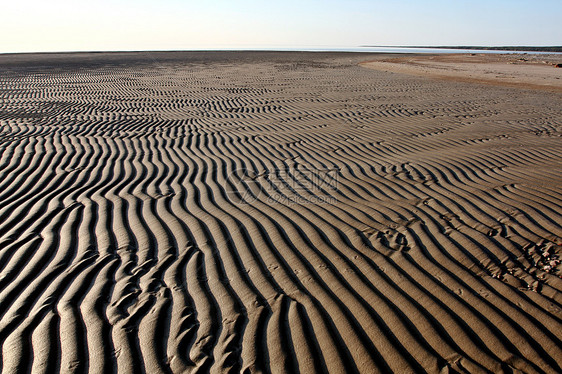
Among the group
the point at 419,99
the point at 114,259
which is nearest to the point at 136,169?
the point at 114,259

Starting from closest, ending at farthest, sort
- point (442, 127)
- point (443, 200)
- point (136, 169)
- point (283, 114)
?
point (443, 200) < point (136, 169) < point (442, 127) < point (283, 114)

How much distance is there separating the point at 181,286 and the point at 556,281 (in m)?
2.83

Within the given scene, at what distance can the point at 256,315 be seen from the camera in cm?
294

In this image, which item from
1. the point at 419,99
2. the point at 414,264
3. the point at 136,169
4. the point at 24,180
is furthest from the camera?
the point at 419,99

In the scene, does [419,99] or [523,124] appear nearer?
[523,124]

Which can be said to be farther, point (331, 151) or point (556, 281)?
point (331, 151)

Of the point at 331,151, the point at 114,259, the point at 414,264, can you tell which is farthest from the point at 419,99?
the point at 114,259

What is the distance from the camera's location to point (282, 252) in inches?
149

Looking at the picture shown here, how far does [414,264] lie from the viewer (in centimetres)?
353

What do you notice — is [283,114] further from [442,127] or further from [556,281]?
[556,281]

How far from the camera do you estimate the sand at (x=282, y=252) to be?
8.66ft

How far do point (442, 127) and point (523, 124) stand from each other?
1.82 m

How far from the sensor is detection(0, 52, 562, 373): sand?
8.66 ft

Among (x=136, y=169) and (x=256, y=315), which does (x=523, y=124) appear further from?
(x=256, y=315)
